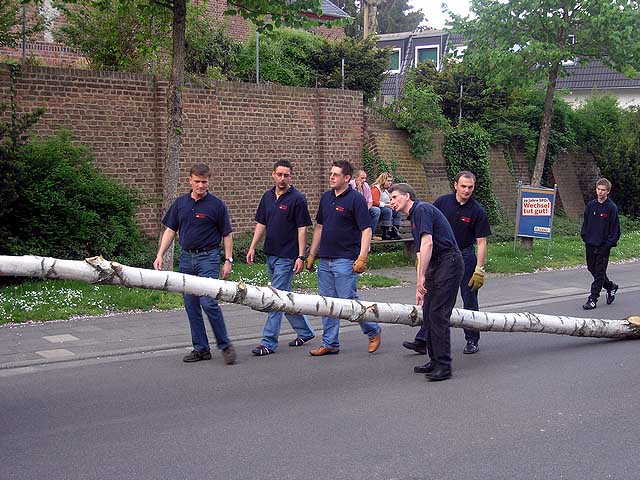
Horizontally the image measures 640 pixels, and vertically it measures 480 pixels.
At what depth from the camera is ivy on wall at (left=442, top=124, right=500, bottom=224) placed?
22391mm

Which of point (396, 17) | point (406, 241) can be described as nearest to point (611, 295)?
point (406, 241)

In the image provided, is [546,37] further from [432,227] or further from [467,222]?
[432,227]

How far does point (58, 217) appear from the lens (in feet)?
41.8

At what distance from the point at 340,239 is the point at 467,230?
1345 mm

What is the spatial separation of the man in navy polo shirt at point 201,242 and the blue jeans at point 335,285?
1.06 metres

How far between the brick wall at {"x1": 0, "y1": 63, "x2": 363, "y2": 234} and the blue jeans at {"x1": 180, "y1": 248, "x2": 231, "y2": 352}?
667cm

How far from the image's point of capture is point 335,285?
9047mm

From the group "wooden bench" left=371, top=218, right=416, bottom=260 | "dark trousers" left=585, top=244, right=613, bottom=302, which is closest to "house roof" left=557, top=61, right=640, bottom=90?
"wooden bench" left=371, top=218, right=416, bottom=260

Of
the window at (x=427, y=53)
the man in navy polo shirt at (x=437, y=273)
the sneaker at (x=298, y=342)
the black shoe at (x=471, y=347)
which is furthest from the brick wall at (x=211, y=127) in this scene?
the window at (x=427, y=53)

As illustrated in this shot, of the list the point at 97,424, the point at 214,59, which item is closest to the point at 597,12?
the point at 214,59

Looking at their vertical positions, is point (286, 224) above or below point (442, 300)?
above

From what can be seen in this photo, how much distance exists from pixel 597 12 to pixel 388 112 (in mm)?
5371

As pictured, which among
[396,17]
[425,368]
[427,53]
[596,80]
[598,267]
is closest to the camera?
[425,368]

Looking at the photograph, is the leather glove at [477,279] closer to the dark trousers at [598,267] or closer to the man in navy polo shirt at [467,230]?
the man in navy polo shirt at [467,230]
